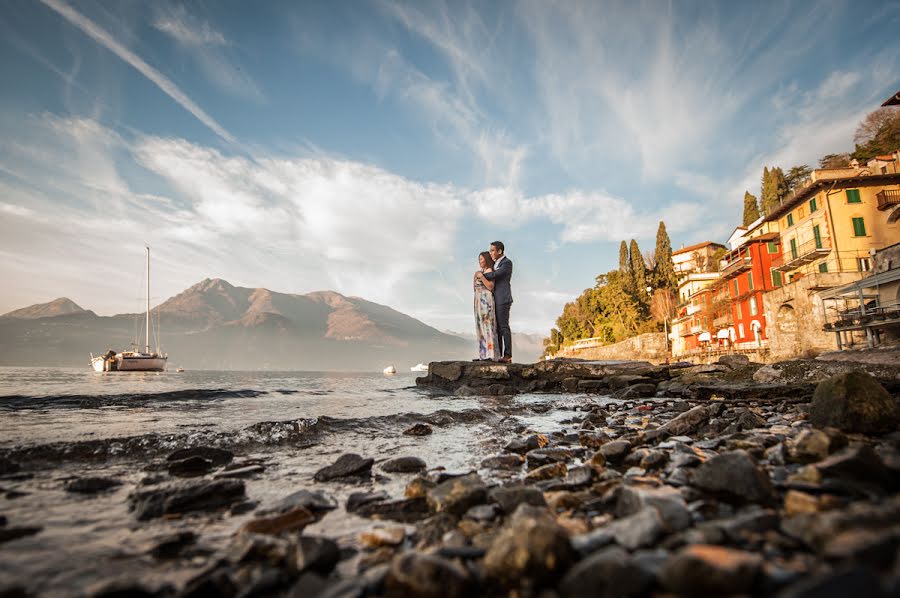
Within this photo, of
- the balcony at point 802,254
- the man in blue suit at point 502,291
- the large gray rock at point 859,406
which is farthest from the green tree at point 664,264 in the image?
the large gray rock at point 859,406

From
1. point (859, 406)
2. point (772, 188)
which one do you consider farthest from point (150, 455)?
point (772, 188)

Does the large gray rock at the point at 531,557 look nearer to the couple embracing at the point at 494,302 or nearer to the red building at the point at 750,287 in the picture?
the couple embracing at the point at 494,302

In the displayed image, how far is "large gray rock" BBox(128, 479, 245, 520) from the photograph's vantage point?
2.72 meters

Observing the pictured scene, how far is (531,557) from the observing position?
5.32 ft

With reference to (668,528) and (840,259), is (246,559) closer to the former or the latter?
(668,528)

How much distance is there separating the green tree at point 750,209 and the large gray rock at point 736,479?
6364 cm

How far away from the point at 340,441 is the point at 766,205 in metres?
64.3

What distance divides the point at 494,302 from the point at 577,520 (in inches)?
568

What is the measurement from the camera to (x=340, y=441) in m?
5.54

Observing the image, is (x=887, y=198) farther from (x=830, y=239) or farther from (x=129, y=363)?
(x=129, y=363)

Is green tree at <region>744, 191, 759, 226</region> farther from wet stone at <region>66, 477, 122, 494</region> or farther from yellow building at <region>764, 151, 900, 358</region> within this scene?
wet stone at <region>66, 477, 122, 494</region>

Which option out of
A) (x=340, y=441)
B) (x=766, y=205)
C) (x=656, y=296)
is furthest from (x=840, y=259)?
(x=340, y=441)

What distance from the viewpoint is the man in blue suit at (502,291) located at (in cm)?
1645

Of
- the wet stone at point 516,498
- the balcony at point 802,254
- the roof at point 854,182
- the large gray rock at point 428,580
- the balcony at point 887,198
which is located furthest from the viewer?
the balcony at point 802,254
